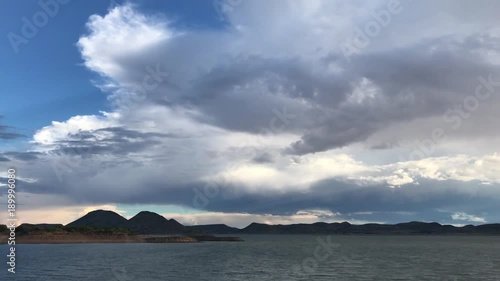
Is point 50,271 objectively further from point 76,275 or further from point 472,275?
point 472,275

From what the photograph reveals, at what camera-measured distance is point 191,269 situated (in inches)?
3880

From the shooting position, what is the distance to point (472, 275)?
3349 inches

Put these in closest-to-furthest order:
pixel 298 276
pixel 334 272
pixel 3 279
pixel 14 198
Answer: pixel 14 198 → pixel 3 279 → pixel 298 276 → pixel 334 272

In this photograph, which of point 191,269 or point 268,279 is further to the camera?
point 191,269

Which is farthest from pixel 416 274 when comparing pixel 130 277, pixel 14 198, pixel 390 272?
pixel 14 198

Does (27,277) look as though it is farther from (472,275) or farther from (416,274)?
(472,275)

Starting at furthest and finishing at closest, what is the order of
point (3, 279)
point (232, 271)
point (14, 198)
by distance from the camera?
point (232, 271) → point (3, 279) → point (14, 198)

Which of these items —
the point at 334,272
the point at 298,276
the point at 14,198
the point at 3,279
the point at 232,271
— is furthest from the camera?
the point at 232,271

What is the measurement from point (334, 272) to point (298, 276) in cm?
954

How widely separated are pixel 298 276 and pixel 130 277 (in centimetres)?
3173

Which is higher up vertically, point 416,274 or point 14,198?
point 14,198

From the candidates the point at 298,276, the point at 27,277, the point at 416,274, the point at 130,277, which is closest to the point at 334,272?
the point at 298,276

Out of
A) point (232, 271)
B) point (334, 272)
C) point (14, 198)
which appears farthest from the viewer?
point (232, 271)

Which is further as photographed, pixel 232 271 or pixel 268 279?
pixel 232 271
